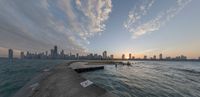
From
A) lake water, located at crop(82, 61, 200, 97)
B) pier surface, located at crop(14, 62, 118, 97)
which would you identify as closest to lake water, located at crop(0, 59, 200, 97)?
lake water, located at crop(82, 61, 200, 97)

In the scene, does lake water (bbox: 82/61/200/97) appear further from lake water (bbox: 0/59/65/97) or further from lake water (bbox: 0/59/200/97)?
lake water (bbox: 0/59/65/97)

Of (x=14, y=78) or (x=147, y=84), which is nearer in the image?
(x=147, y=84)

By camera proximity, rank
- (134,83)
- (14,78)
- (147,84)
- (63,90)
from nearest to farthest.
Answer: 1. (63,90)
2. (147,84)
3. (134,83)
4. (14,78)

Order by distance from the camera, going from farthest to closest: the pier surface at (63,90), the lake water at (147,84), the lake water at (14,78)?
the lake water at (14,78), the lake water at (147,84), the pier surface at (63,90)

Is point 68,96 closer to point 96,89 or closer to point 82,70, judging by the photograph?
point 96,89

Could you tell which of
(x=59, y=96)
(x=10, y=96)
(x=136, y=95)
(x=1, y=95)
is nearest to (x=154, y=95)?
(x=136, y=95)

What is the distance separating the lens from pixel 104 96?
6.80 m

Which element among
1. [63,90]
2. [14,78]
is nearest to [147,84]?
[63,90]

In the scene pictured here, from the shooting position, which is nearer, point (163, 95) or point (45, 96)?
point (45, 96)

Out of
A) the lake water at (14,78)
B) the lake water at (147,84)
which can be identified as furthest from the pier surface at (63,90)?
the lake water at (147,84)

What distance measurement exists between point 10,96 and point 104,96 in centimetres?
1020

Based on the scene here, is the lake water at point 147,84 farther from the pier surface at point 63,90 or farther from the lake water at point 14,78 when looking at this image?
the lake water at point 14,78

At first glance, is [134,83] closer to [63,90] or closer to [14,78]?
[63,90]

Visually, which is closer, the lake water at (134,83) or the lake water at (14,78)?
the lake water at (134,83)
